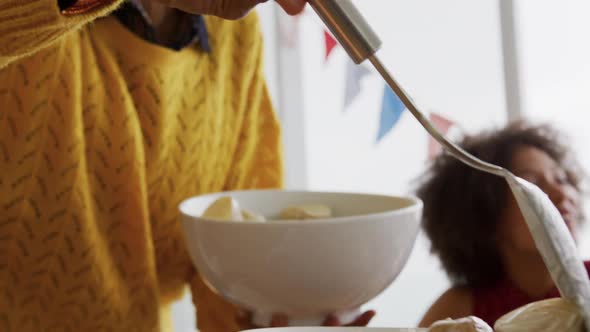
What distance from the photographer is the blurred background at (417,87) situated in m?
1.16

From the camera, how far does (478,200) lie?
921 mm

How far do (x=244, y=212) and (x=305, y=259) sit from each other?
107 mm

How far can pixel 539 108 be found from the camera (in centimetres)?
119

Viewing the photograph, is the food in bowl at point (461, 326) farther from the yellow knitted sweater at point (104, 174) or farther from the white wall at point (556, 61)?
the white wall at point (556, 61)

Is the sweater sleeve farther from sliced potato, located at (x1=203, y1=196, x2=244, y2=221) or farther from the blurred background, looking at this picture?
the blurred background

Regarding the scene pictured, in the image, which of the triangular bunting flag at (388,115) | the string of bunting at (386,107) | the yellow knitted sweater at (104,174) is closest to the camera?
the yellow knitted sweater at (104,174)

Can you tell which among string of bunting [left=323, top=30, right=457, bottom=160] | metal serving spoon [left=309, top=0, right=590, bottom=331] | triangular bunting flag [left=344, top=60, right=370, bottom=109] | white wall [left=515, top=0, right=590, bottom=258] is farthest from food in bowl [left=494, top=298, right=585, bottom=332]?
triangular bunting flag [left=344, top=60, right=370, bottom=109]

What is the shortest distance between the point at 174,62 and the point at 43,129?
0.14 metres

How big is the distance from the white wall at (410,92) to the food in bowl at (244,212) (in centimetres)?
55

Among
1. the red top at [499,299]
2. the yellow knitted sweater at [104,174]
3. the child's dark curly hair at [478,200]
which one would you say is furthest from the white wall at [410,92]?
the yellow knitted sweater at [104,174]

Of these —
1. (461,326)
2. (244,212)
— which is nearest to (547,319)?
(461,326)

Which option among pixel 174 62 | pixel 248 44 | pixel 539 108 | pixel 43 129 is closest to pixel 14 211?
pixel 43 129

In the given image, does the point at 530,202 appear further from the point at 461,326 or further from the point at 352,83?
the point at 352,83

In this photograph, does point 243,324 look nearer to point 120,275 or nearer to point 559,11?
point 120,275
